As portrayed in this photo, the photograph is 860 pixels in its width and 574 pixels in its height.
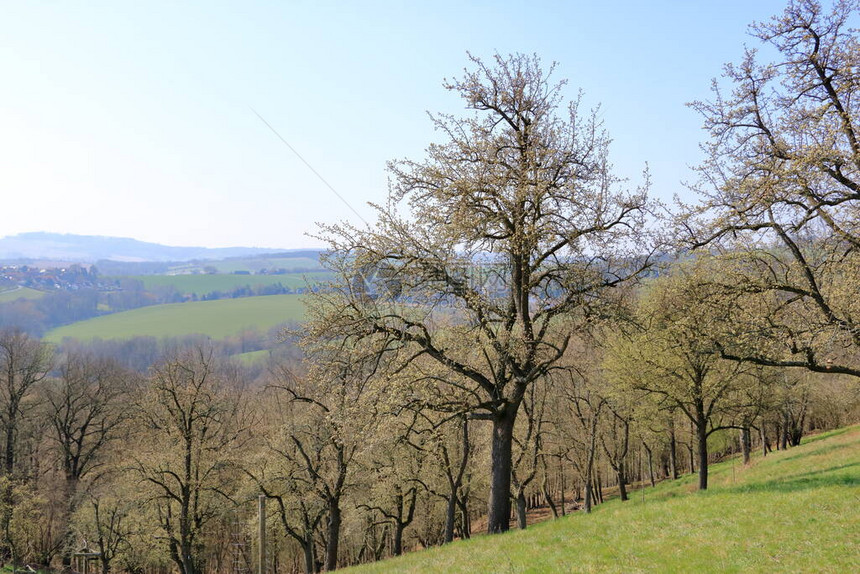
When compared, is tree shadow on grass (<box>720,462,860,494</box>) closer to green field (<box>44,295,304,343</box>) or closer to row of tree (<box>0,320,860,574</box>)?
row of tree (<box>0,320,860,574</box>)

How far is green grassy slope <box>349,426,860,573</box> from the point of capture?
34.7ft

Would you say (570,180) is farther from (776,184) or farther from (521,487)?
(521,487)

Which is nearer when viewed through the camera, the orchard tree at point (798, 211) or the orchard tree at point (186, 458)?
the orchard tree at point (798, 211)

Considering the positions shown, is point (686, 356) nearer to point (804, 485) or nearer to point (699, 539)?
point (804, 485)

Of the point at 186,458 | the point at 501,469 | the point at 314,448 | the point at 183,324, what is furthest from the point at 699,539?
the point at 183,324

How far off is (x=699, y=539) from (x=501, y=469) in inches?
245

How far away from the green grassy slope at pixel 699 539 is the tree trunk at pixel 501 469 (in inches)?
52.6

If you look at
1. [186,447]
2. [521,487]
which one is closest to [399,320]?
[521,487]

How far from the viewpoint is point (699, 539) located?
11.9 m

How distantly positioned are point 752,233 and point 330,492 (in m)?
20.5

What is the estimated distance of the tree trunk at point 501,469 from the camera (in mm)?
17297

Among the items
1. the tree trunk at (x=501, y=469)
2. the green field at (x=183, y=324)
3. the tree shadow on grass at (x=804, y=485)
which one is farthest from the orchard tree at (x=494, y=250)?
the green field at (x=183, y=324)

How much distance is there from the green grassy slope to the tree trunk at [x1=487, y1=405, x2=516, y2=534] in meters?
1.34

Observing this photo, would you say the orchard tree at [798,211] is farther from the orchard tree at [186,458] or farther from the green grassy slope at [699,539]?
the orchard tree at [186,458]
